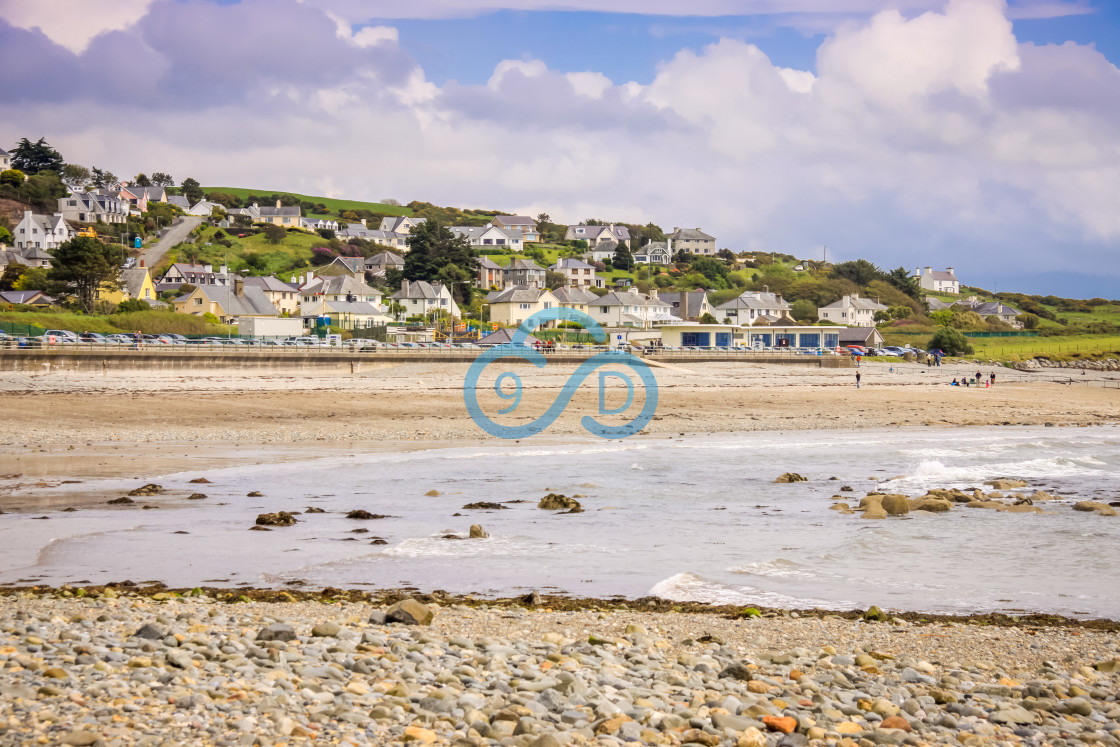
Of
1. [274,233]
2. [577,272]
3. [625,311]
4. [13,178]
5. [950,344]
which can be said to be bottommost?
[950,344]

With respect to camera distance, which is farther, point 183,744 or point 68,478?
point 68,478

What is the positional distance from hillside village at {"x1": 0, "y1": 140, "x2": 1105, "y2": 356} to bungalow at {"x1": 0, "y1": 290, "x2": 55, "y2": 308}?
0.17 meters

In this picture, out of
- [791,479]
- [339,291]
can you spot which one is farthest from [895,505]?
[339,291]

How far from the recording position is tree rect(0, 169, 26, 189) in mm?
110625

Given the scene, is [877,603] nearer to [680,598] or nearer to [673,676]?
[680,598]

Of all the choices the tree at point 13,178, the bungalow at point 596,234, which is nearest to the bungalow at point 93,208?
the tree at point 13,178

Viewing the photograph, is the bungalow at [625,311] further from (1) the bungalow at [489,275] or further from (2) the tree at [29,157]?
(2) the tree at [29,157]

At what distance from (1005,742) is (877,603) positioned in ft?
13.7

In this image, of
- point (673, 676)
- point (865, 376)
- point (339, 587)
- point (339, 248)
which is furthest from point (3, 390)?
point (339, 248)

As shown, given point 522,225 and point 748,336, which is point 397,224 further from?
point 748,336

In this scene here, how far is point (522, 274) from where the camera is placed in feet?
333

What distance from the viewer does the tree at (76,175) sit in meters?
128

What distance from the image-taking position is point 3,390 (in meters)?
32.5

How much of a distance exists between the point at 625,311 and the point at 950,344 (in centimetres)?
3074
